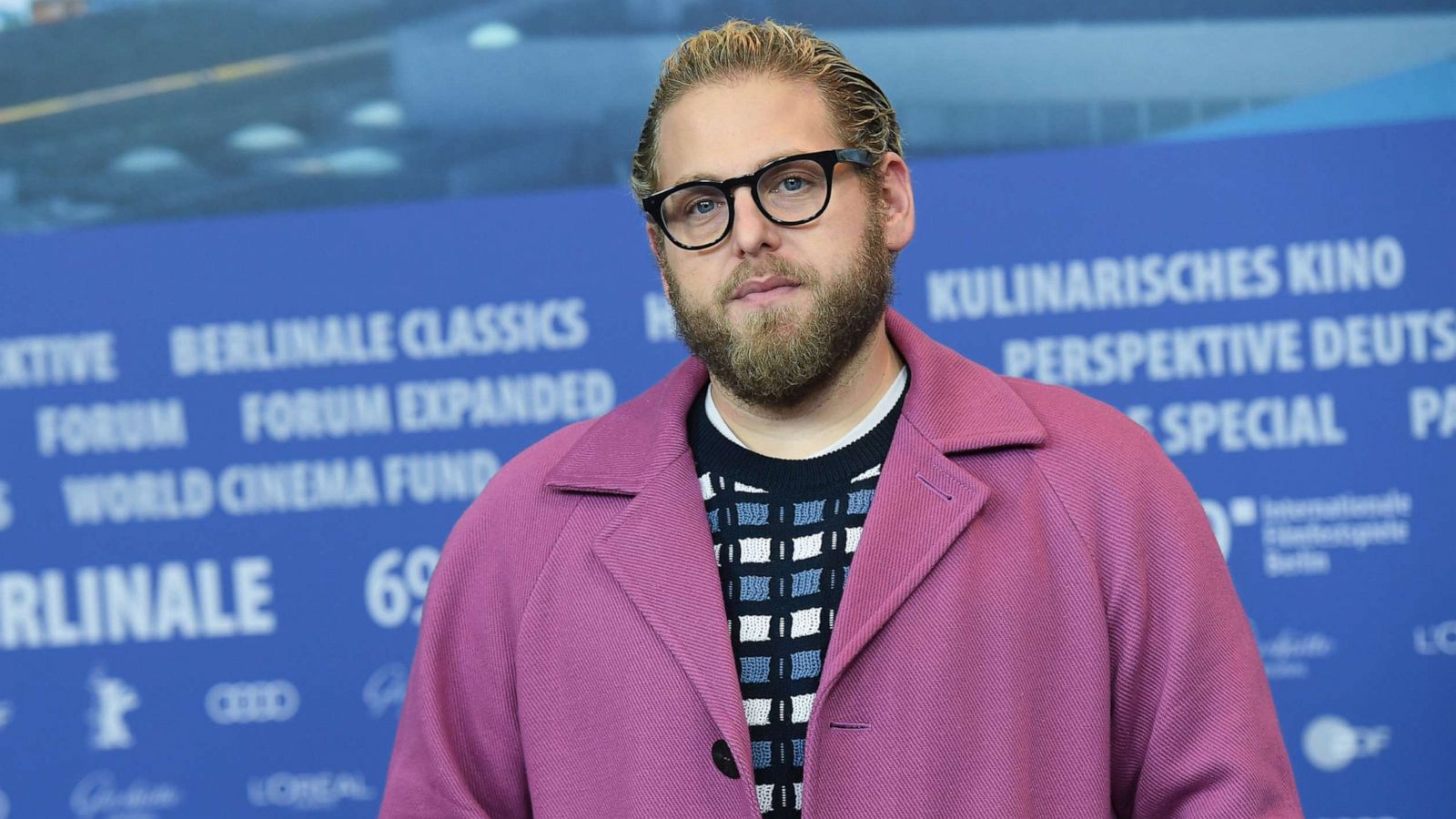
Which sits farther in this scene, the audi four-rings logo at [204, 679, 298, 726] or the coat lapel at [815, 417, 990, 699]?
the audi four-rings logo at [204, 679, 298, 726]

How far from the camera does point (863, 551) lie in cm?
126

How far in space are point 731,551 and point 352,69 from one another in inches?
66.7

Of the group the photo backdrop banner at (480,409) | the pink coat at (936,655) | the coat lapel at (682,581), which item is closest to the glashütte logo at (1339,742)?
the photo backdrop banner at (480,409)

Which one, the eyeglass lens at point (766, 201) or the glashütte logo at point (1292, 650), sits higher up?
the eyeglass lens at point (766, 201)

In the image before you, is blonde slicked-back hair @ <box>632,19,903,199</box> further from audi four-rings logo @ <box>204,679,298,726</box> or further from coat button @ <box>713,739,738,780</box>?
audi four-rings logo @ <box>204,679,298,726</box>

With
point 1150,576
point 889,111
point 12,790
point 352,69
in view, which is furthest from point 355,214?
point 1150,576

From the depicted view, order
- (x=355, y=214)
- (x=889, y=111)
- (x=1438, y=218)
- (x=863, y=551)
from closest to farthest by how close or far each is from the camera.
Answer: (x=863, y=551) < (x=889, y=111) < (x=1438, y=218) < (x=355, y=214)

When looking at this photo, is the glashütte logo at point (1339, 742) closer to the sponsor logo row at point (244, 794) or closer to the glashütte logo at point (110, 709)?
the sponsor logo row at point (244, 794)

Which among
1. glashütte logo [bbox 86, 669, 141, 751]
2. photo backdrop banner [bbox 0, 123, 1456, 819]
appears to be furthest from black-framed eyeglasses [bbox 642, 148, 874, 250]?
glashütte logo [bbox 86, 669, 141, 751]

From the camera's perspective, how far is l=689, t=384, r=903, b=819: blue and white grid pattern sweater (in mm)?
1284

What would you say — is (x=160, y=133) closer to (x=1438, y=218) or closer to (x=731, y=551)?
(x=731, y=551)

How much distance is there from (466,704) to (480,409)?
1.25 metres

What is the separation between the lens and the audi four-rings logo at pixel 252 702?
8.75 ft

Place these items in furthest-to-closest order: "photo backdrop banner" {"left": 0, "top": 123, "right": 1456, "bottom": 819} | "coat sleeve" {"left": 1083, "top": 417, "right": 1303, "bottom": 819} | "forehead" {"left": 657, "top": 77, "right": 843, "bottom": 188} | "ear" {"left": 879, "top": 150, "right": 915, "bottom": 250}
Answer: "photo backdrop banner" {"left": 0, "top": 123, "right": 1456, "bottom": 819} < "ear" {"left": 879, "top": 150, "right": 915, "bottom": 250} < "forehead" {"left": 657, "top": 77, "right": 843, "bottom": 188} < "coat sleeve" {"left": 1083, "top": 417, "right": 1303, "bottom": 819}
